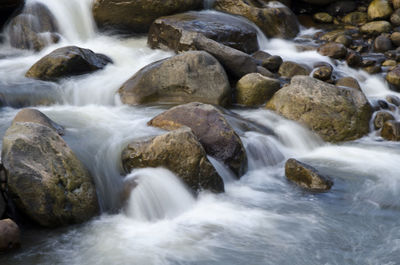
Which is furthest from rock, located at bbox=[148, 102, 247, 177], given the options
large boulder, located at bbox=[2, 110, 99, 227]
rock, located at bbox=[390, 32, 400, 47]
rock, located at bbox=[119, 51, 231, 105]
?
rock, located at bbox=[390, 32, 400, 47]

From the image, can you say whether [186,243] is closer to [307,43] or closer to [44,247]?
[44,247]

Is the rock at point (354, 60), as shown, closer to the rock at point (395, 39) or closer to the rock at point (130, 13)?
the rock at point (395, 39)

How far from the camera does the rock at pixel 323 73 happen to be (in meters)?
9.42

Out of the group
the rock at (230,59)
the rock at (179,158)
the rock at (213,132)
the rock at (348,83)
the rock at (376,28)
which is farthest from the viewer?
the rock at (376,28)

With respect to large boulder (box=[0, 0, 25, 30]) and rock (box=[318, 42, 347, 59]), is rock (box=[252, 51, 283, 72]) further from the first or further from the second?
large boulder (box=[0, 0, 25, 30])

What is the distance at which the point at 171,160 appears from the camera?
5.15 metres

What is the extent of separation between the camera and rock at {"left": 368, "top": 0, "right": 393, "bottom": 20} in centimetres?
1412

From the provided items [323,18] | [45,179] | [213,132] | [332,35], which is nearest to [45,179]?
[45,179]

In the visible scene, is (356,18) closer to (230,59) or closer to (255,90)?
(230,59)

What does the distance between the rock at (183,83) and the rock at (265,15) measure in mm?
4767

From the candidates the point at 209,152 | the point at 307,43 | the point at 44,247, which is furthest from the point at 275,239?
the point at 307,43

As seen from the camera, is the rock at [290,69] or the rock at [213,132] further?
the rock at [290,69]

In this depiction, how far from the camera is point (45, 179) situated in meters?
4.40

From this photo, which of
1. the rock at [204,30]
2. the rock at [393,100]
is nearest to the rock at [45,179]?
the rock at [204,30]
